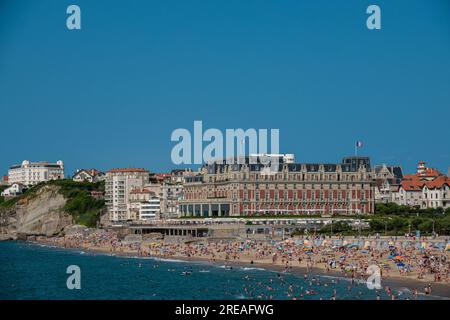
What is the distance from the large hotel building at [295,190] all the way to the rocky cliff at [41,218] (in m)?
45.9

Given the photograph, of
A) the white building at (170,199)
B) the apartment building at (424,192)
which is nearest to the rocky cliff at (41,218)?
the white building at (170,199)

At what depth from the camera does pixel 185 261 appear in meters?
105

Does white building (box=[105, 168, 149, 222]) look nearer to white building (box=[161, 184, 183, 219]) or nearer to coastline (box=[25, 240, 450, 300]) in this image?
white building (box=[161, 184, 183, 219])

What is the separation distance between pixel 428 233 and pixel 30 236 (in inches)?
3965

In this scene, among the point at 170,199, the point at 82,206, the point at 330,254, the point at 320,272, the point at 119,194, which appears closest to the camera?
the point at 320,272

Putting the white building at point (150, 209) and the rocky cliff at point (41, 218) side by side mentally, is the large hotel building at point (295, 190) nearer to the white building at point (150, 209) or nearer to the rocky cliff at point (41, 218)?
the white building at point (150, 209)

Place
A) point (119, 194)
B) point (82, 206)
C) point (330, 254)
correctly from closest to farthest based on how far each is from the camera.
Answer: point (330, 254)
point (119, 194)
point (82, 206)

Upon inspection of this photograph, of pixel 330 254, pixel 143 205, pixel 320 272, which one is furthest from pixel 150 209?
pixel 320 272

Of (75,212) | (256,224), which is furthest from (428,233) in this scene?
(75,212)

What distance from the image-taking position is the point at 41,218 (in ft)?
632

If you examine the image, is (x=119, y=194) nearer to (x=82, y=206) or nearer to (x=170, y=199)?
(x=82, y=206)

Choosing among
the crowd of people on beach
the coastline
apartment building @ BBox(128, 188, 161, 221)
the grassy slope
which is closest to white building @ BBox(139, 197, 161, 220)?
apartment building @ BBox(128, 188, 161, 221)

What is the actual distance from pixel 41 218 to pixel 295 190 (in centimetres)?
6628

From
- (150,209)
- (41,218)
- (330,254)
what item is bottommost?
(330,254)
